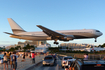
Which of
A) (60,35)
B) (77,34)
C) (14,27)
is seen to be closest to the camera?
(60,35)

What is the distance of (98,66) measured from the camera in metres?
4.12

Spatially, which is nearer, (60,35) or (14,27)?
(60,35)

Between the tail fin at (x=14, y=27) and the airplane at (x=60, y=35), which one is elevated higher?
the tail fin at (x=14, y=27)

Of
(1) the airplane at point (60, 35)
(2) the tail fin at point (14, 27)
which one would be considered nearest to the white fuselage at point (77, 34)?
(1) the airplane at point (60, 35)

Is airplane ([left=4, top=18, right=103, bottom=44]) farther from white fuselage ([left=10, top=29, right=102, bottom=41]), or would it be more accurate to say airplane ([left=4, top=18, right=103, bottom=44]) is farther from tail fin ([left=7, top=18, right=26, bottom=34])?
tail fin ([left=7, top=18, right=26, bottom=34])

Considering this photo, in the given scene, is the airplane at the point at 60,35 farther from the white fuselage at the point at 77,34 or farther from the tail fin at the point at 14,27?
the tail fin at the point at 14,27

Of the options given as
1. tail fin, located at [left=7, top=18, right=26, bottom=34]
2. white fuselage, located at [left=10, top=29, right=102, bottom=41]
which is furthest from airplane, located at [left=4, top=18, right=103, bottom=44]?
tail fin, located at [left=7, top=18, right=26, bottom=34]

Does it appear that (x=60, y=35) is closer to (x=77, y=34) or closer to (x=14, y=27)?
(x=77, y=34)

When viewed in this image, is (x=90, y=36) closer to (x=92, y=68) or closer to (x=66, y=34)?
(x=66, y=34)

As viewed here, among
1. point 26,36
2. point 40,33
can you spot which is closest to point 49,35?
point 40,33

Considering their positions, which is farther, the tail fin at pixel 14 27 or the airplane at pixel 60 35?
the tail fin at pixel 14 27

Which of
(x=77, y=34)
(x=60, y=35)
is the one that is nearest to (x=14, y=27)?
(x=60, y=35)

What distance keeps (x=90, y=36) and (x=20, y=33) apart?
20.8 metres

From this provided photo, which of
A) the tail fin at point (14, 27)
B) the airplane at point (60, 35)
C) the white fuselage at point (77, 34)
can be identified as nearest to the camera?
the airplane at point (60, 35)
